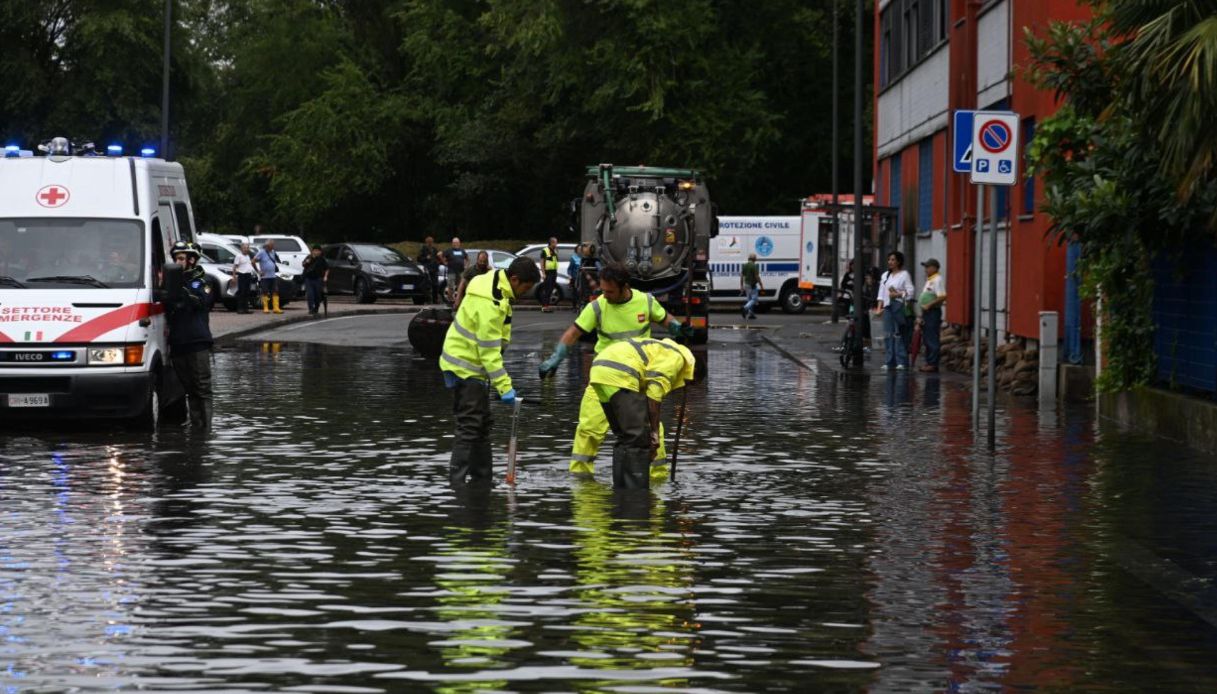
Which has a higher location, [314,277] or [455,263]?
[455,263]

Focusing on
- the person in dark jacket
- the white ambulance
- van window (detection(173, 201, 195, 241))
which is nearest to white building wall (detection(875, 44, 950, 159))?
van window (detection(173, 201, 195, 241))

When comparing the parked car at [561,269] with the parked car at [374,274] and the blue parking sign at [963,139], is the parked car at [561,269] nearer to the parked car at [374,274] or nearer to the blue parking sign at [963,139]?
the parked car at [374,274]

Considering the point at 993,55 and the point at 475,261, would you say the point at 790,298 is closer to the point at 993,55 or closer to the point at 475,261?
the point at 475,261

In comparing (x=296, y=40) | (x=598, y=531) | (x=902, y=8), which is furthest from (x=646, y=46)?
(x=598, y=531)

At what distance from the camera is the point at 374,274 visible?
56875mm

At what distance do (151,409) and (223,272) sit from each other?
99.6 feet

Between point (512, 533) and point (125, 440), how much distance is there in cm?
692

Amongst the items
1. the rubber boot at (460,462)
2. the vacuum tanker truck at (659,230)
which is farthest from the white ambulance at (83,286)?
the vacuum tanker truck at (659,230)

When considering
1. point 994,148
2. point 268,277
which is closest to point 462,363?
point 994,148

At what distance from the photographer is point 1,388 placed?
724 inches

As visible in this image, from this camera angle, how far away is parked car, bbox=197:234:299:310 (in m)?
48.7

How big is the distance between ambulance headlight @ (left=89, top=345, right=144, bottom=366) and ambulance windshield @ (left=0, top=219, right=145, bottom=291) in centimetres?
84

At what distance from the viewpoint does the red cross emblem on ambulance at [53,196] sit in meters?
19.8

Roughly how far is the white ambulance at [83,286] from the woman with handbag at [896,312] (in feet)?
37.3
